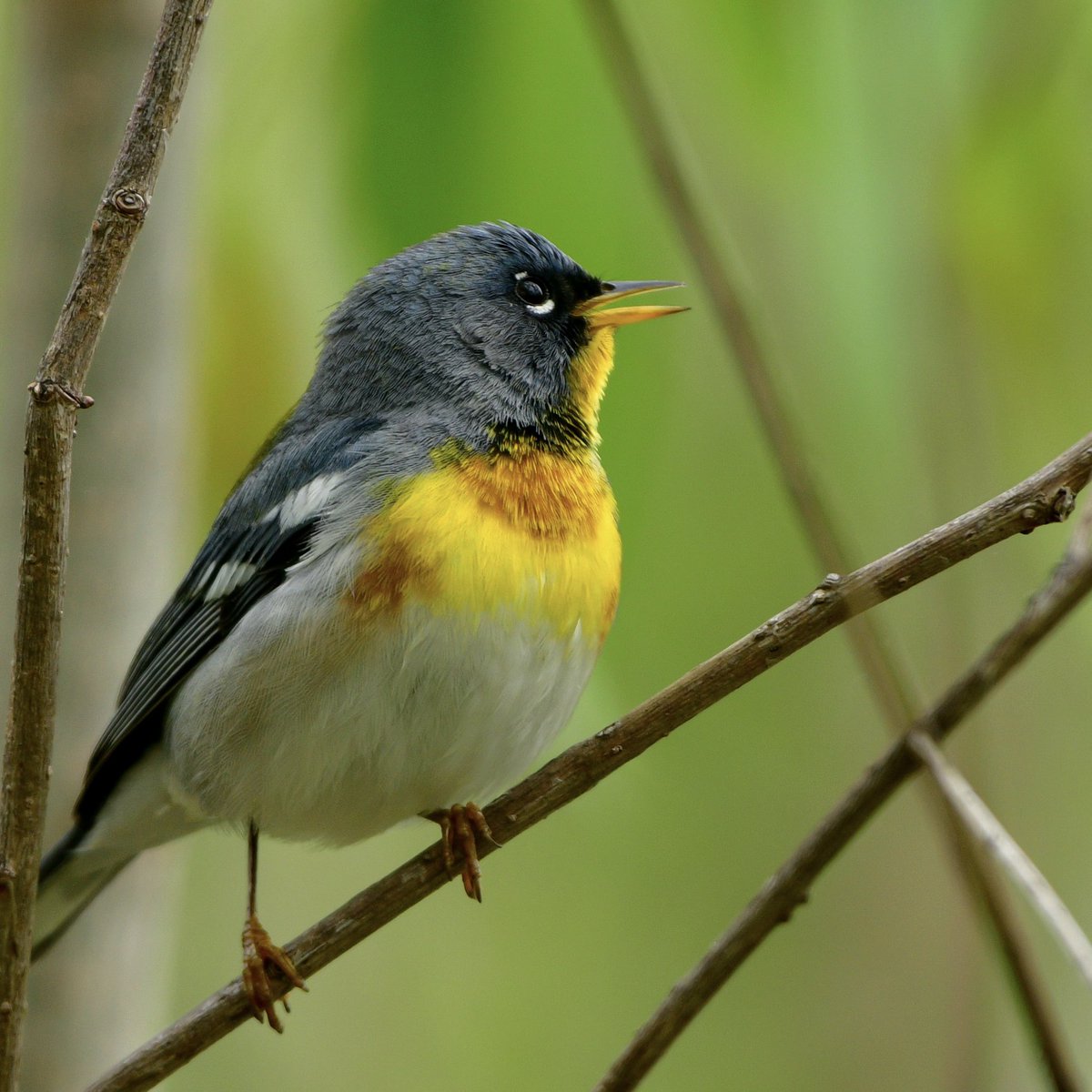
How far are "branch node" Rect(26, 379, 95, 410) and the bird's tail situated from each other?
2170mm

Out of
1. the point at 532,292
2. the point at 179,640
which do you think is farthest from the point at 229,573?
the point at 532,292

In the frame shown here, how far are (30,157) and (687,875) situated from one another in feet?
13.3

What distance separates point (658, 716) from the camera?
92.1 inches

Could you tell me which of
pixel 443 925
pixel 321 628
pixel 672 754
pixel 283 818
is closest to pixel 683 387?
pixel 321 628

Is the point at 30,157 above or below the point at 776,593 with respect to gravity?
above

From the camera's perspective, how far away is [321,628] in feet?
10.2

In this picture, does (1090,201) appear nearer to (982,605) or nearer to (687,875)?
(982,605)

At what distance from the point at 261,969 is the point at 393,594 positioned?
0.99 meters

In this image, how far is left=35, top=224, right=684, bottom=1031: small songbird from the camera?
3.06m

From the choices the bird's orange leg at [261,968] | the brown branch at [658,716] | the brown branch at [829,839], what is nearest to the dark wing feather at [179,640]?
the bird's orange leg at [261,968]

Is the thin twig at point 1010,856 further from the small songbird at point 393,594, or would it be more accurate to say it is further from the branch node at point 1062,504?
the small songbird at point 393,594

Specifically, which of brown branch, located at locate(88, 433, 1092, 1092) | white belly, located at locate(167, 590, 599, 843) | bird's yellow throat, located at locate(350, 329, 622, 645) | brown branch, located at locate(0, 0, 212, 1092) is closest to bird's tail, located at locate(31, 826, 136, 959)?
white belly, located at locate(167, 590, 599, 843)

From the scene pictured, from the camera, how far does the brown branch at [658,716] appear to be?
202 centimetres

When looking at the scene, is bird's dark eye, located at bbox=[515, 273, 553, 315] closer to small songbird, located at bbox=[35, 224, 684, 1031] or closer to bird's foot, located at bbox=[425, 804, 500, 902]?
small songbird, located at bbox=[35, 224, 684, 1031]
